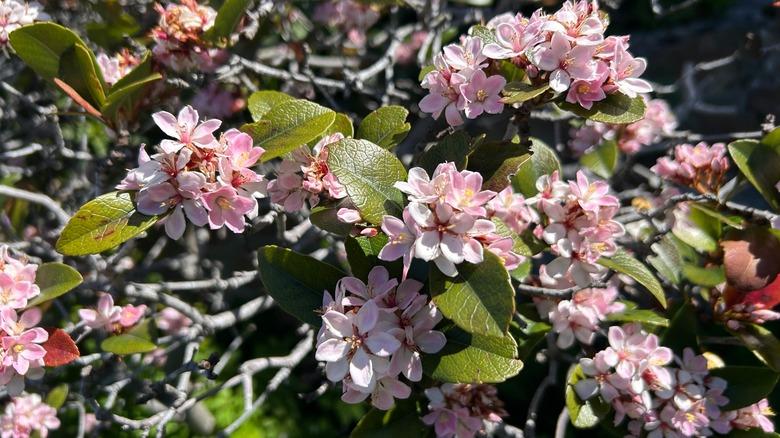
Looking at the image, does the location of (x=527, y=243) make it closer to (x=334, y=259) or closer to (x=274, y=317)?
(x=334, y=259)

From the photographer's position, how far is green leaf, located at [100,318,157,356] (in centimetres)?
129

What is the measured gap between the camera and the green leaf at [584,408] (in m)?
1.22

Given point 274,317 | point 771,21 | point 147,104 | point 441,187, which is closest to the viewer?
point 441,187

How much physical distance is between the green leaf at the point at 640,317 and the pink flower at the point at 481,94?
0.54 m

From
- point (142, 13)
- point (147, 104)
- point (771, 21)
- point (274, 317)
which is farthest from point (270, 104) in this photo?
point (771, 21)

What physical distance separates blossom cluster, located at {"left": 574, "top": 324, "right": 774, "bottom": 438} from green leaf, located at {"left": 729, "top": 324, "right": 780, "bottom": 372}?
92 mm

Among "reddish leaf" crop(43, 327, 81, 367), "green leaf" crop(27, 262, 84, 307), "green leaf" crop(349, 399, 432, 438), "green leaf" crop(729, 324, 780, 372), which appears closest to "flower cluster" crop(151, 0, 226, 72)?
"green leaf" crop(27, 262, 84, 307)

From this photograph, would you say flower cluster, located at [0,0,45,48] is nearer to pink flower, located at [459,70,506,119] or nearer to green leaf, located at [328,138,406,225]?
green leaf, located at [328,138,406,225]

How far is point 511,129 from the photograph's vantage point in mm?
1286

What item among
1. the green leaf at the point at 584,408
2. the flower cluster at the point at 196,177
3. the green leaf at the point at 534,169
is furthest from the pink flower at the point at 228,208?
the green leaf at the point at 584,408

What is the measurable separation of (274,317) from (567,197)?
6.85 ft

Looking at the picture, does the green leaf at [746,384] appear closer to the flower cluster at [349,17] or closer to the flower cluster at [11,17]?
the flower cluster at [11,17]

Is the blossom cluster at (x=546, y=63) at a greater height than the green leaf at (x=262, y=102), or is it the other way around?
the blossom cluster at (x=546, y=63)

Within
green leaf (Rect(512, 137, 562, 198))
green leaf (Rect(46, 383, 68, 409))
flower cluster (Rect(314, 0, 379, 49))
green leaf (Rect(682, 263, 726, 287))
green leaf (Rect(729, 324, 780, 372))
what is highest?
green leaf (Rect(512, 137, 562, 198))
